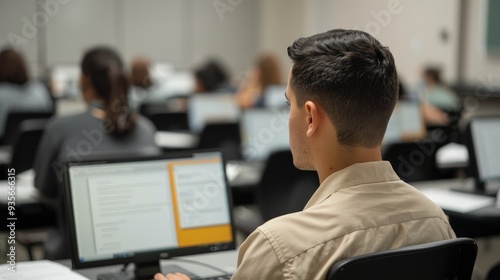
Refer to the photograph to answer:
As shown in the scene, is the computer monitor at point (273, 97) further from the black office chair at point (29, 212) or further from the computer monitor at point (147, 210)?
the computer monitor at point (147, 210)

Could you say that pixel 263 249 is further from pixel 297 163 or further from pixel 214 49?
pixel 214 49

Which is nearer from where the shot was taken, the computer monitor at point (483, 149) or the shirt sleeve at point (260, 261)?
the shirt sleeve at point (260, 261)

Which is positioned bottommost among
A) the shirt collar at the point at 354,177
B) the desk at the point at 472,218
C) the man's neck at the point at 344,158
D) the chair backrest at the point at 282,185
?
the desk at the point at 472,218

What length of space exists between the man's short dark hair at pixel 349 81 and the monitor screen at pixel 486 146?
87.6 inches

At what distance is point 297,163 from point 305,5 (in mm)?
8891

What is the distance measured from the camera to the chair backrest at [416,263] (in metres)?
1.38

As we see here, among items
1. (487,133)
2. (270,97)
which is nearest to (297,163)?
(487,133)

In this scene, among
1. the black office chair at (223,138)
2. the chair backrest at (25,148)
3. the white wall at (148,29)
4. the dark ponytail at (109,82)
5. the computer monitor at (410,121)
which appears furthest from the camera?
the white wall at (148,29)

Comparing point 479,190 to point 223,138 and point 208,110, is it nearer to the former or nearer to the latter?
point 223,138

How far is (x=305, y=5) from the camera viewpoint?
33.6ft

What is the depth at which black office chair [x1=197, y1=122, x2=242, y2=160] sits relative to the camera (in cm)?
512

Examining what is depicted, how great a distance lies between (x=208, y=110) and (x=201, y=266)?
4443 millimetres

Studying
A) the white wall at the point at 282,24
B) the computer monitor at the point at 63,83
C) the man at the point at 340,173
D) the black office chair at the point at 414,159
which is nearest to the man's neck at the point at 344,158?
the man at the point at 340,173

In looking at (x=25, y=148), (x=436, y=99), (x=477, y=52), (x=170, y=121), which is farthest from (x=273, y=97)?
(x=25, y=148)
